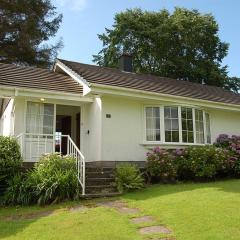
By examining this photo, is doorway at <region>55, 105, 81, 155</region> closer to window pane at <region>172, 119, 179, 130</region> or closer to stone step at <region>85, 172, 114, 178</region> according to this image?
stone step at <region>85, 172, 114, 178</region>

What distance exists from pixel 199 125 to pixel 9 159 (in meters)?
8.80

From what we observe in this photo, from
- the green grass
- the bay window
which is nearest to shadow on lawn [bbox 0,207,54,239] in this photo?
the green grass

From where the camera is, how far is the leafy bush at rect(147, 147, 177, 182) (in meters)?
13.4

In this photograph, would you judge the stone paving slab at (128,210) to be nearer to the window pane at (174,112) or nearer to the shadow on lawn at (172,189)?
the shadow on lawn at (172,189)

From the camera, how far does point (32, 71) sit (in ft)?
55.0

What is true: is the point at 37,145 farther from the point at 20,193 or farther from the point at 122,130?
the point at 122,130

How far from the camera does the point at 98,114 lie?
14625 millimetres

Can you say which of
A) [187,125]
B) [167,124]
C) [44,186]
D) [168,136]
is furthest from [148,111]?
[44,186]

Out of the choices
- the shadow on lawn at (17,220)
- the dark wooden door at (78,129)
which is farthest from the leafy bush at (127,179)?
the dark wooden door at (78,129)

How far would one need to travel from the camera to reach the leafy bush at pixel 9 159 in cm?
1116

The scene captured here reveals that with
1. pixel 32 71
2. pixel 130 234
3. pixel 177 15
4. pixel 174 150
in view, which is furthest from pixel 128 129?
pixel 177 15

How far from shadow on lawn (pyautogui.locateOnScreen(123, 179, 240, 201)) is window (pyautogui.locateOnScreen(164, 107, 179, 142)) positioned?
2539 millimetres

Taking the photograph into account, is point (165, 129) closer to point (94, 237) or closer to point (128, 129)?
point (128, 129)

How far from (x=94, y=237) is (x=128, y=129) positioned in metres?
8.31
